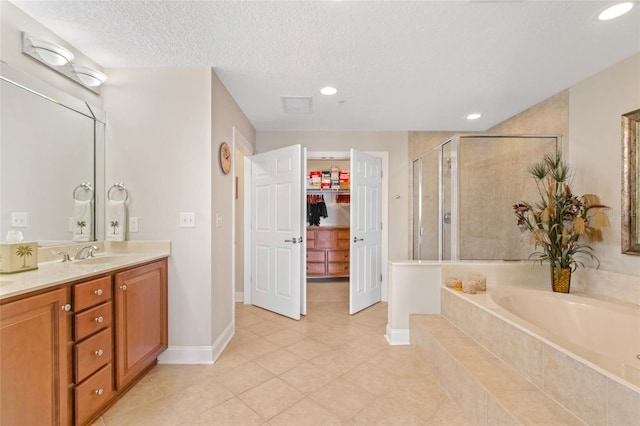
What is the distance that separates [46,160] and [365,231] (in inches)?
116

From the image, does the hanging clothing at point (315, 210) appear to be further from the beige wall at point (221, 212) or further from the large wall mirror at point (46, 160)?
the large wall mirror at point (46, 160)

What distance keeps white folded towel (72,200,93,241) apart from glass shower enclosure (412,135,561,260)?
327 centimetres

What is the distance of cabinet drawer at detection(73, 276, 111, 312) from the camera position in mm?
1336

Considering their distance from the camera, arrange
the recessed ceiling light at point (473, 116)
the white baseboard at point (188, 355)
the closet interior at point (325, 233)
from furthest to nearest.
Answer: the closet interior at point (325, 233) < the recessed ceiling light at point (473, 116) < the white baseboard at point (188, 355)

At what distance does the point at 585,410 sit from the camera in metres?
1.14

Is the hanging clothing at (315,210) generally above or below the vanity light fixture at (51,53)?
below

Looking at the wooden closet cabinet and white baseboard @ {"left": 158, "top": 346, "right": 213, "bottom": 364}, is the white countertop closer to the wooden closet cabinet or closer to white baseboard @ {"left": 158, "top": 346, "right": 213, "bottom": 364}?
white baseboard @ {"left": 158, "top": 346, "right": 213, "bottom": 364}

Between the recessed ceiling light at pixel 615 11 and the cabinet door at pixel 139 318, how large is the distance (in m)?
3.28

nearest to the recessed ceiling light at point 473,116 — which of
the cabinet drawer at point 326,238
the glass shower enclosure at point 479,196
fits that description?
the glass shower enclosure at point 479,196

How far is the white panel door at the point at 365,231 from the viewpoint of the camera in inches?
127

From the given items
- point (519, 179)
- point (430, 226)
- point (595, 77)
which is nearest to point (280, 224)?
point (430, 226)

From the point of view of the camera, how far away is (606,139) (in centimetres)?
215

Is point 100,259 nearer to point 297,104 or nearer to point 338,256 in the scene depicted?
point 297,104

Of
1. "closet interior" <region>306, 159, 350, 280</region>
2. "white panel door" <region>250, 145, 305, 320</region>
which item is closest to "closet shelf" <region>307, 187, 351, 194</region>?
"closet interior" <region>306, 159, 350, 280</region>
